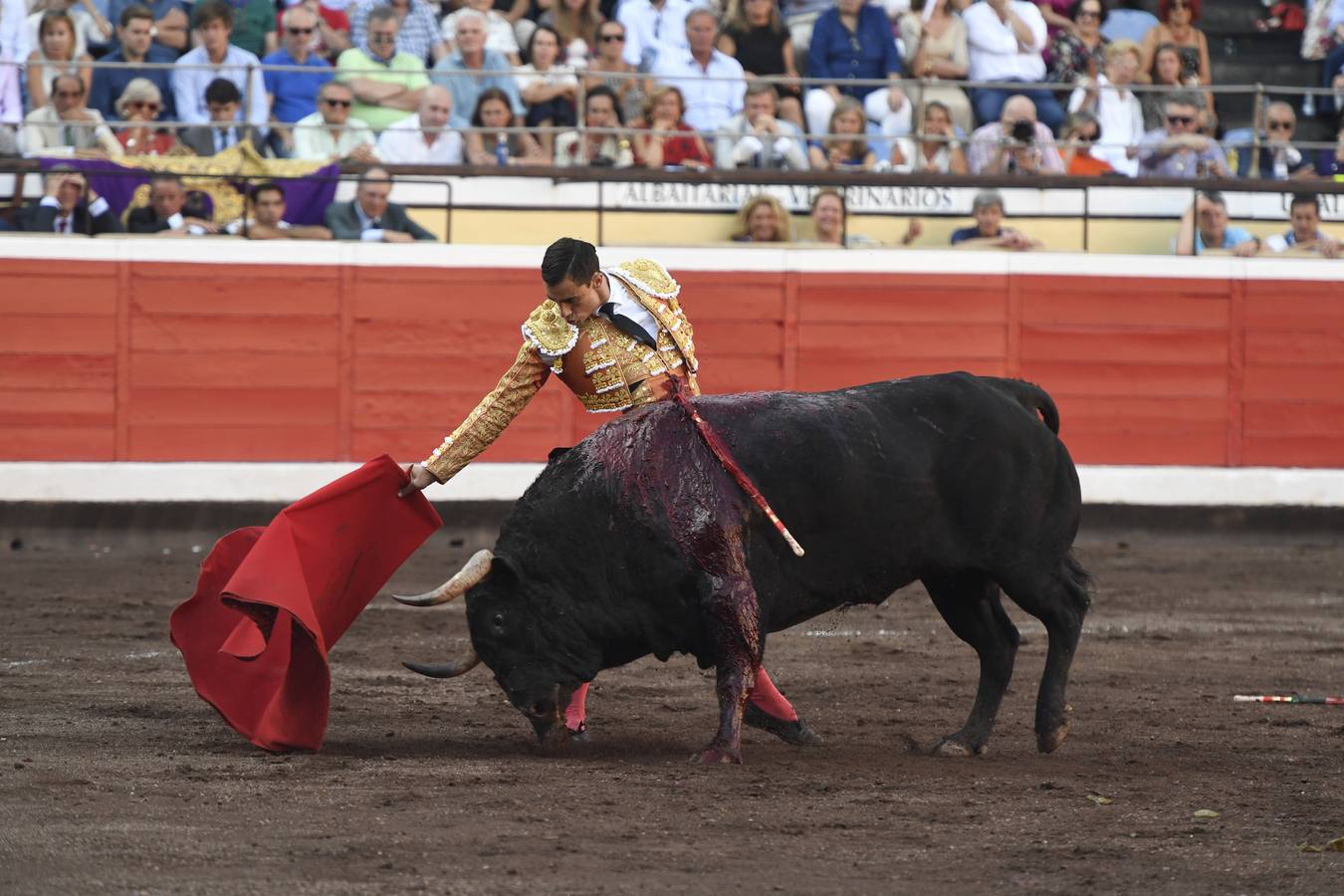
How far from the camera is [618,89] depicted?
10.3 metres

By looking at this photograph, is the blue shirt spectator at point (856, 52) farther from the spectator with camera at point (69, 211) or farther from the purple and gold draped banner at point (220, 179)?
the spectator with camera at point (69, 211)

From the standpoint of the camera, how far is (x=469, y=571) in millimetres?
4719

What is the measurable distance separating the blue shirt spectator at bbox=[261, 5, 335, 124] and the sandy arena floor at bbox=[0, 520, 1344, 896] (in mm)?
3621

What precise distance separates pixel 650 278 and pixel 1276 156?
693cm

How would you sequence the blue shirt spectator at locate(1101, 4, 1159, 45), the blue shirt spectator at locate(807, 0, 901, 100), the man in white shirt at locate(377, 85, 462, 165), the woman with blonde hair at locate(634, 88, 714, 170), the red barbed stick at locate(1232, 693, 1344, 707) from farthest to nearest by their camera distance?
1. the blue shirt spectator at locate(1101, 4, 1159, 45)
2. the blue shirt spectator at locate(807, 0, 901, 100)
3. the woman with blonde hair at locate(634, 88, 714, 170)
4. the man in white shirt at locate(377, 85, 462, 165)
5. the red barbed stick at locate(1232, 693, 1344, 707)

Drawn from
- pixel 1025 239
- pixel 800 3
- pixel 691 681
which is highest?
pixel 800 3

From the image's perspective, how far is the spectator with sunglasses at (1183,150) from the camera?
10.7 meters

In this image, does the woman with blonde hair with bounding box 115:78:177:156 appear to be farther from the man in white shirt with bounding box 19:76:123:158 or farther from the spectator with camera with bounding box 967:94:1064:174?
the spectator with camera with bounding box 967:94:1064:174

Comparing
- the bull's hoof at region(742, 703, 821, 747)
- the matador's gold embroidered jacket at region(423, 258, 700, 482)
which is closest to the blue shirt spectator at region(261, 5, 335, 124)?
the matador's gold embroidered jacket at region(423, 258, 700, 482)

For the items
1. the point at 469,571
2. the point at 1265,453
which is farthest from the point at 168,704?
the point at 1265,453

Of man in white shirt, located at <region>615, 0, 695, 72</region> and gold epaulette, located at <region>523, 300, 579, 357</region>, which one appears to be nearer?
gold epaulette, located at <region>523, 300, 579, 357</region>

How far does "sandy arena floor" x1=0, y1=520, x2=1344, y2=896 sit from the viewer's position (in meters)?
3.58

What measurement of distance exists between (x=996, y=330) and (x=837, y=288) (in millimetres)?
923

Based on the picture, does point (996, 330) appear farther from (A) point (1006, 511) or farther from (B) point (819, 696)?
(A) point (1006, 511)
